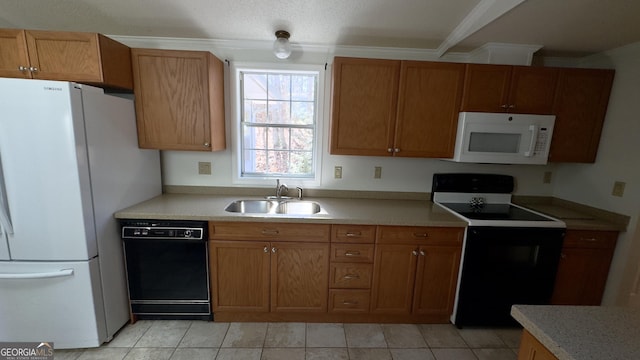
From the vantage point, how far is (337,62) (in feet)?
6.57

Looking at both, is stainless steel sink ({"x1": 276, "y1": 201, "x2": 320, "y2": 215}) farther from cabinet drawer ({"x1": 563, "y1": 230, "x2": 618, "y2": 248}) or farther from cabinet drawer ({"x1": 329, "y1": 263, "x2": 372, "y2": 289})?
cabinet drawer ({"x1": 563, "y1": 230, "x2": 618, "y2": 248})

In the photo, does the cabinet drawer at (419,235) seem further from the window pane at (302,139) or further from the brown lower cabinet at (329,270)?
the window pane at (302,139)

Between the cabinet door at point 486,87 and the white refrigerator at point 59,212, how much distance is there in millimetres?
2676

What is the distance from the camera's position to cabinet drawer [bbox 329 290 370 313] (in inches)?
79.2

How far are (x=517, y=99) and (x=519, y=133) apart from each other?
276 millimetres

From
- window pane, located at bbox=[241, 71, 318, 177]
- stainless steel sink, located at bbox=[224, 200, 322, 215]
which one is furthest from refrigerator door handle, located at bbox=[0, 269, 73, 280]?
window pane, located at bbox=[241, 71, 318, 177]

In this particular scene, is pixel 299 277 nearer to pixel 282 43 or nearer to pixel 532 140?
pixel 282 43

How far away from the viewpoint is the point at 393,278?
199 cm

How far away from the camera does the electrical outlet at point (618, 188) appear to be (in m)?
2.01

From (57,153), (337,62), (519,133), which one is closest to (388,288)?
(519,133)

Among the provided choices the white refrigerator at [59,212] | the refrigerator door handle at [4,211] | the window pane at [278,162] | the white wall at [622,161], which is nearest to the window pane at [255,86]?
the window pane at [278,162]

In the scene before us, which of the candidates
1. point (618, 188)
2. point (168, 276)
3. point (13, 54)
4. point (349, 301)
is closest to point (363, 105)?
point (349, 301)

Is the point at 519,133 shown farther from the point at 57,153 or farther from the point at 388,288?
the point at 57,153

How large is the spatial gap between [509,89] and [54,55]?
3.31m
